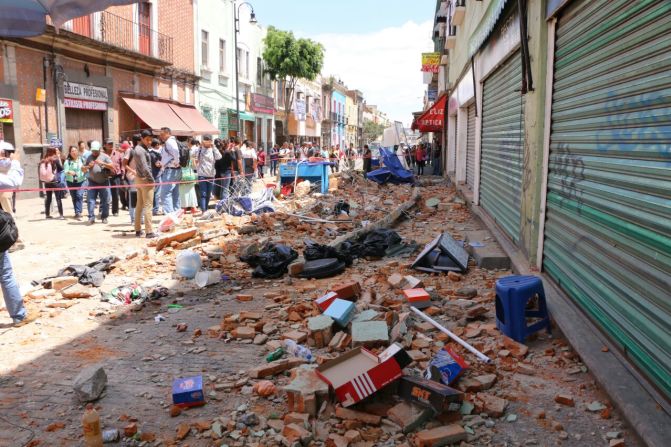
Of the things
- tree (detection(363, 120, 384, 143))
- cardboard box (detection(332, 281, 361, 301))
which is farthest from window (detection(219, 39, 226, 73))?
tree (detection(363, 120, 384, 143))

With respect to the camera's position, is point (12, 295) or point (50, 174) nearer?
point (12, 295)

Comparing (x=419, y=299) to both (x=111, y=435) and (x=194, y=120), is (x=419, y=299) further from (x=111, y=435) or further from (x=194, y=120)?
(x=194, y=120)

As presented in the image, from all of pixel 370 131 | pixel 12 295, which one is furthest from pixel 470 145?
pixel 370 131

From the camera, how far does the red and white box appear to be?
11.0 feet

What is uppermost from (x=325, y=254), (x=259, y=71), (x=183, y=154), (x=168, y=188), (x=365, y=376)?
(x=259, y=71)

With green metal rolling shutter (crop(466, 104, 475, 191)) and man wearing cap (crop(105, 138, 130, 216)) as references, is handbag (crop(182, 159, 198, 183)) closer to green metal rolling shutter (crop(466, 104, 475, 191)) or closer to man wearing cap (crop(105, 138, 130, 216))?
man wearing cap (crop(105, 138, 130, 216))

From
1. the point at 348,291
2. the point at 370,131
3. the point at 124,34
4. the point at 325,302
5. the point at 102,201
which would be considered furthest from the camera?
the point at 370,131

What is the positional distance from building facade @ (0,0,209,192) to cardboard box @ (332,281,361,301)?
1348cm

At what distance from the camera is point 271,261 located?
23.6 feet

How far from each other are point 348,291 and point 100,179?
8214 mm

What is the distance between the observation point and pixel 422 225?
10820mm

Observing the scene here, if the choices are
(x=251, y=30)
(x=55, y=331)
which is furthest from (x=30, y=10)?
(x=251, y=30)

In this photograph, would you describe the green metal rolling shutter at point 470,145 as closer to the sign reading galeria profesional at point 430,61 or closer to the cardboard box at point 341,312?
the cardboard box at point 341,312

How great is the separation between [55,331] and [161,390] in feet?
6.72
